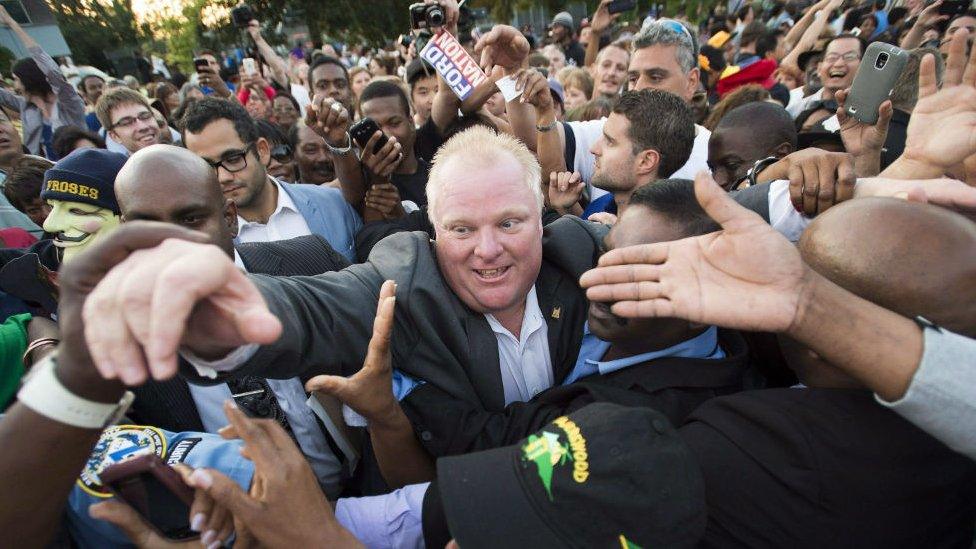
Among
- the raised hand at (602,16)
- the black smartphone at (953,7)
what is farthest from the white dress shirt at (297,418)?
the black smartphone at (953,7)

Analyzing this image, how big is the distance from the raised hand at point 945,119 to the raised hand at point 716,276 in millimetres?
1370

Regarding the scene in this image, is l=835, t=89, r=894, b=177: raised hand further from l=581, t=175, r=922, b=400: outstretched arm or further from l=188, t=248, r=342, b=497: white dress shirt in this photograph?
l=188, t=248, r=342, b=497: white dress shirt

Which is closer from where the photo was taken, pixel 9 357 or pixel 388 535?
pixel 388 535

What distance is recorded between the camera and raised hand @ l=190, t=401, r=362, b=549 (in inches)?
48.3

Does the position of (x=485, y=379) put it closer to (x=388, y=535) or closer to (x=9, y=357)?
(x=388, y=535)

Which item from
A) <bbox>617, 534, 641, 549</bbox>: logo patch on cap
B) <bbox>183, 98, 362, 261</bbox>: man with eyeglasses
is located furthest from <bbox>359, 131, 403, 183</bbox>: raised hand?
<bbox>617, 534, 641, 549</bbox>: logo patch on cap

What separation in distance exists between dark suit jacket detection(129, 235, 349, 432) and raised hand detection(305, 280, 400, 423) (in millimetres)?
744

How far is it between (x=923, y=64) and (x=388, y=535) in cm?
273

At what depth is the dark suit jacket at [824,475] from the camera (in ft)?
3.90

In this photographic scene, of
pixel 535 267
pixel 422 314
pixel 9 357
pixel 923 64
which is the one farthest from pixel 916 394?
pixel 9 357

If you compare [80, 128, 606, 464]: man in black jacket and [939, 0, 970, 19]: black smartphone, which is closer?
[80, 128, 606, 464]: man in black jacket

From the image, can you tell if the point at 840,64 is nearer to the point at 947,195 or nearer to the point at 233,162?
the point at 947,195

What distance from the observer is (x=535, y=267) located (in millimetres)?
2041

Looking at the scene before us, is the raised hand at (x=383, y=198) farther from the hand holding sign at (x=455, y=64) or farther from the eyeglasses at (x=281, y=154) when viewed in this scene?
the eyeglasses at (x=281, y=154)
